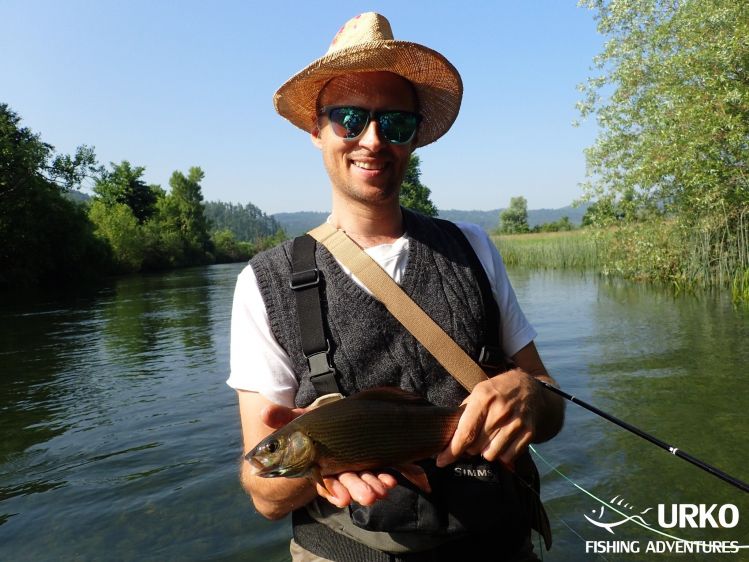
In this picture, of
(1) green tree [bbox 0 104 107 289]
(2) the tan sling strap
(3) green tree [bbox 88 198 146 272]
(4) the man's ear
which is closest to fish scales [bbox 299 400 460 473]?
(2) the tan sling strap

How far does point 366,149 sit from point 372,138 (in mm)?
49

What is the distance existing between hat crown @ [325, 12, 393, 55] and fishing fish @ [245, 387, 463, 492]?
1.38 m

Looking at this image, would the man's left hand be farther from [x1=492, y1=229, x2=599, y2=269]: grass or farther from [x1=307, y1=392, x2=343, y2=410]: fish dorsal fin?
[x1=492, y1=229, x2=599, y2=269]: grass

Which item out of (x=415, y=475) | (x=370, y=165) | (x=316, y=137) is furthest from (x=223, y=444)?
(x=415, y=475)

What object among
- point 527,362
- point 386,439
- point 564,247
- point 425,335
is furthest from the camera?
point 564,247

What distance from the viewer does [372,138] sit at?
2410 millimetres

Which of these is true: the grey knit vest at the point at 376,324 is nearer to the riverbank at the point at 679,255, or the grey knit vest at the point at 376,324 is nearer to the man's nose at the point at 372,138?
the man's nose at the point at 372,138

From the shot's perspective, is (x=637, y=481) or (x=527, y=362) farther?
(x=637, y=481)

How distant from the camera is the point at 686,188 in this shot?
19.5 metres

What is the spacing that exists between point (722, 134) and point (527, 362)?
17.7m

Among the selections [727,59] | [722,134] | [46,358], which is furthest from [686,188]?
[46,358]

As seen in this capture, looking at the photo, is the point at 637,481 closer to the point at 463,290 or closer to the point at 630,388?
the point at 630,388

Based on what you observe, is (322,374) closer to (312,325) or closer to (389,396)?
(312,325)

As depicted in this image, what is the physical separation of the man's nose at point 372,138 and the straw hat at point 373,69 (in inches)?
10.4
